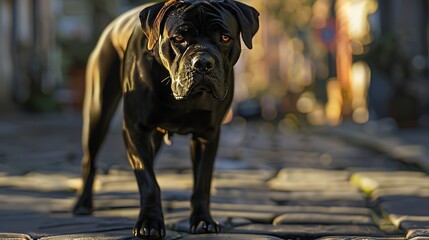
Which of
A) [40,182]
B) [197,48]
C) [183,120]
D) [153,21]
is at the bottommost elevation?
[40,182]

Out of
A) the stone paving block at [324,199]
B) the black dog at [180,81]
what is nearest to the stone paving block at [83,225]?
the black dog at [180,81]

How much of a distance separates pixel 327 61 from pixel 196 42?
2311 cm

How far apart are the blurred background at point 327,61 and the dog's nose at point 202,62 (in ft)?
35.2

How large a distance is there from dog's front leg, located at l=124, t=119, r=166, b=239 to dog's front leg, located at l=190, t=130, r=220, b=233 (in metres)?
0.25

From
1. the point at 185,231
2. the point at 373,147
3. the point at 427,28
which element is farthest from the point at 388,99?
the point at 185,231

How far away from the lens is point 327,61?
25.8 m

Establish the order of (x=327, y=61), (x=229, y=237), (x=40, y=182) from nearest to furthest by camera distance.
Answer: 1. (x=229, y=237)
2. (x=40, y=182)
3. (x=327, y=61)

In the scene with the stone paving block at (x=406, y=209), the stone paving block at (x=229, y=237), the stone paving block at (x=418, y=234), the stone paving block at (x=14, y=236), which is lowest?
the stone paving block at (x=14, y=236)

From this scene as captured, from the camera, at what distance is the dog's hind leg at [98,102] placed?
4125mm

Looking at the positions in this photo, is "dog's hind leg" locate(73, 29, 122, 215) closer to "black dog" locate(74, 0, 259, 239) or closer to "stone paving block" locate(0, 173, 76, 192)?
"black dog" locate(74, 0, 259, 239)

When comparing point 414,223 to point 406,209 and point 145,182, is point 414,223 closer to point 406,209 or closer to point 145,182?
point 406,209

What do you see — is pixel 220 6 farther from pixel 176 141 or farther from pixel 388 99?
pixel 388 99

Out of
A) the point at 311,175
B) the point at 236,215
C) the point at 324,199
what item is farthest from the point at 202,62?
the point at 311,175

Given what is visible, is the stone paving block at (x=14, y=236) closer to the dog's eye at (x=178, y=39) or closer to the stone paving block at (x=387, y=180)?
the dog's eye at (x=178, y=39)
